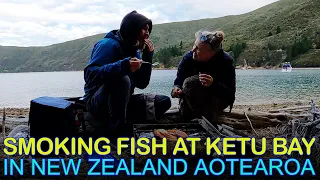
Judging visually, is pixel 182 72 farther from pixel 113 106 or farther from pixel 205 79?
pixel 113 106

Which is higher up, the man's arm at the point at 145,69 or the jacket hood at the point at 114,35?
the jacket hood at the point at 114,35

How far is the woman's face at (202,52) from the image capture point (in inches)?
166

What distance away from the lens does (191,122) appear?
4734 mm

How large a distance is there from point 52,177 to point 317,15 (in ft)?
332

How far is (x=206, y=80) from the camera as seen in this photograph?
166 inches

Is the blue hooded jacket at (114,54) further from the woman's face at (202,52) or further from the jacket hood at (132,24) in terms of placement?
the woman's face at (202,52)

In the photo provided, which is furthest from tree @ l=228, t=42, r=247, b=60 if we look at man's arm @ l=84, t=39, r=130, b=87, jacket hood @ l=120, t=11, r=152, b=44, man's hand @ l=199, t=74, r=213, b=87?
man's arm @ l=84, t=39, r=130, b=87

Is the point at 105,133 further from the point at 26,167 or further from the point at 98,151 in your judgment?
the point at 26,167

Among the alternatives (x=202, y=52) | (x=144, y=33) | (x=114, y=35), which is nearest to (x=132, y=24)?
(x=144, y=33)

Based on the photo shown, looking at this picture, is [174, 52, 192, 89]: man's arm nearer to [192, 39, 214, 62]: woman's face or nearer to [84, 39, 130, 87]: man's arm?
[192, 39, 214, 62]: woman's face

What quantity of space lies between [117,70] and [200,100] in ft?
4.04

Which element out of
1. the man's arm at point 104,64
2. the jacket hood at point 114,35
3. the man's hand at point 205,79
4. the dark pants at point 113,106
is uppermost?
the jacket hood at point 114,35

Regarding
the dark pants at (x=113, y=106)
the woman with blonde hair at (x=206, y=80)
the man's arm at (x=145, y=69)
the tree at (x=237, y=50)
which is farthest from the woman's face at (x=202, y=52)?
the tree at (x=237, y=50)

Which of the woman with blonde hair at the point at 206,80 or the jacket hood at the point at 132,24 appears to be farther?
the woman with blonde hair at the point at 206,80
